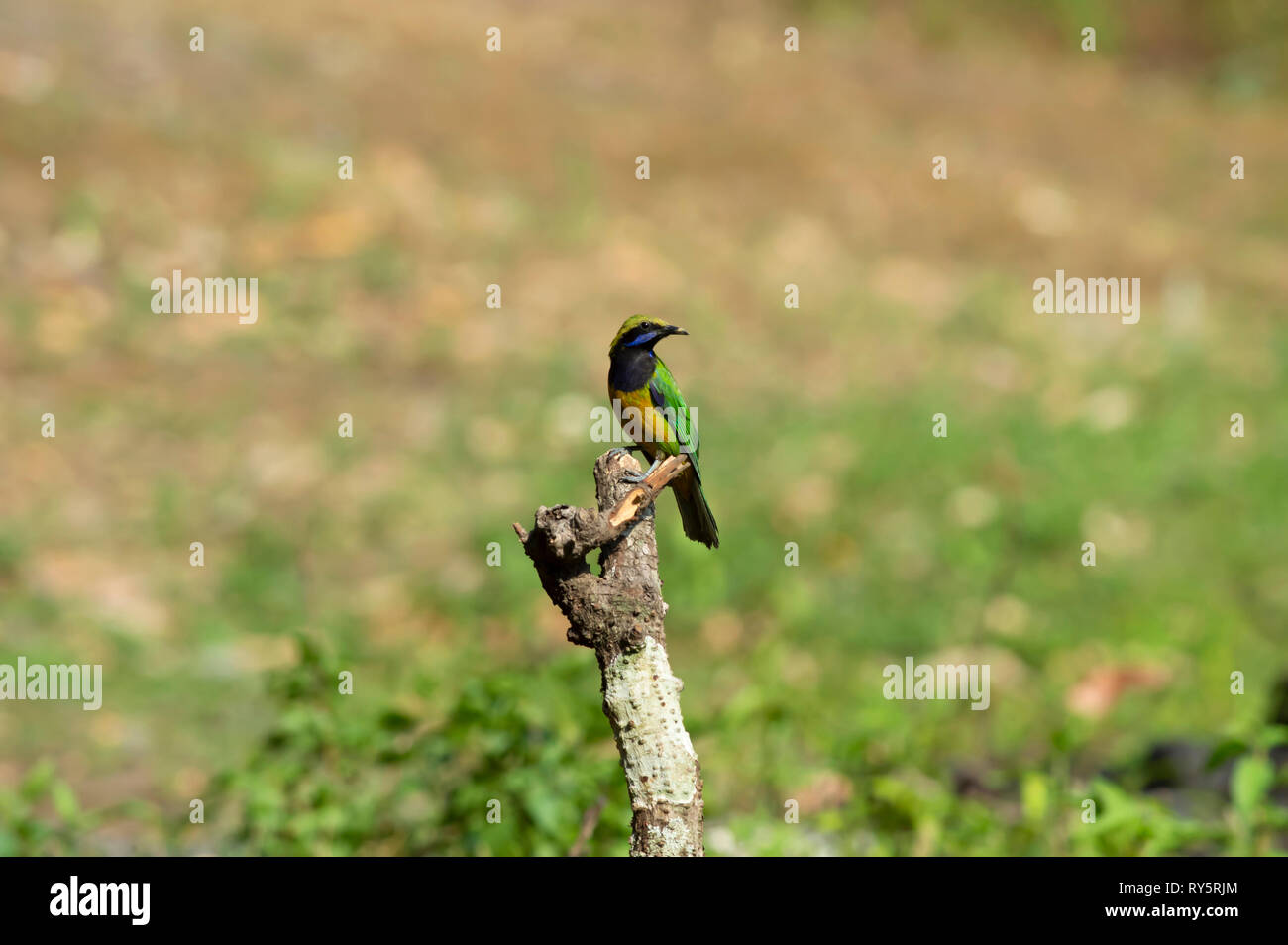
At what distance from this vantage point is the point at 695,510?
11.3ft

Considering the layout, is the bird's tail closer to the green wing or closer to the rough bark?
the green wing

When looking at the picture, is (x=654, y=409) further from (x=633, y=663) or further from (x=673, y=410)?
(x=633, y=663)

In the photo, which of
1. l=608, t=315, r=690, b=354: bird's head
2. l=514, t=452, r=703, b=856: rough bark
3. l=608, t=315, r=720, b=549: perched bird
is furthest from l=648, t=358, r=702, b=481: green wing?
l=514, t=452, r=703, b=856: rough bark

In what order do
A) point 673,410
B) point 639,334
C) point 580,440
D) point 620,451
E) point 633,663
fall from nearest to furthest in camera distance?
point 633,663, point 620,451, point 639,334, point 673,410, point 580,440

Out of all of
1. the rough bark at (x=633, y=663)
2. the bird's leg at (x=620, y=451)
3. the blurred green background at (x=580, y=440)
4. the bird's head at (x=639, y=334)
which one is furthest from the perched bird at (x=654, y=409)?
the blurred green background at (x=580, y=440)

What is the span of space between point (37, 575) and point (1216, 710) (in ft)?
23.4

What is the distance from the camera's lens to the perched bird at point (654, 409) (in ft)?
11.2

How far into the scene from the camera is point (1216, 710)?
7766 mm

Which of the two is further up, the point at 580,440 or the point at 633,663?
the point at 580,440

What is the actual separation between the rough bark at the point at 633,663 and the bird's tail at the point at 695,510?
638 millimetres

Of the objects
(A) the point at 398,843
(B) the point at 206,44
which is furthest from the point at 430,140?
(A) the point at 398,843

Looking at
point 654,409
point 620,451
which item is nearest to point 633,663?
point 620,451

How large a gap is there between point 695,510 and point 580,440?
6.76 metres

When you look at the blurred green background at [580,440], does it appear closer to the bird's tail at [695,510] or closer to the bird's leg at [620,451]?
the bird's tail at [695,510]
